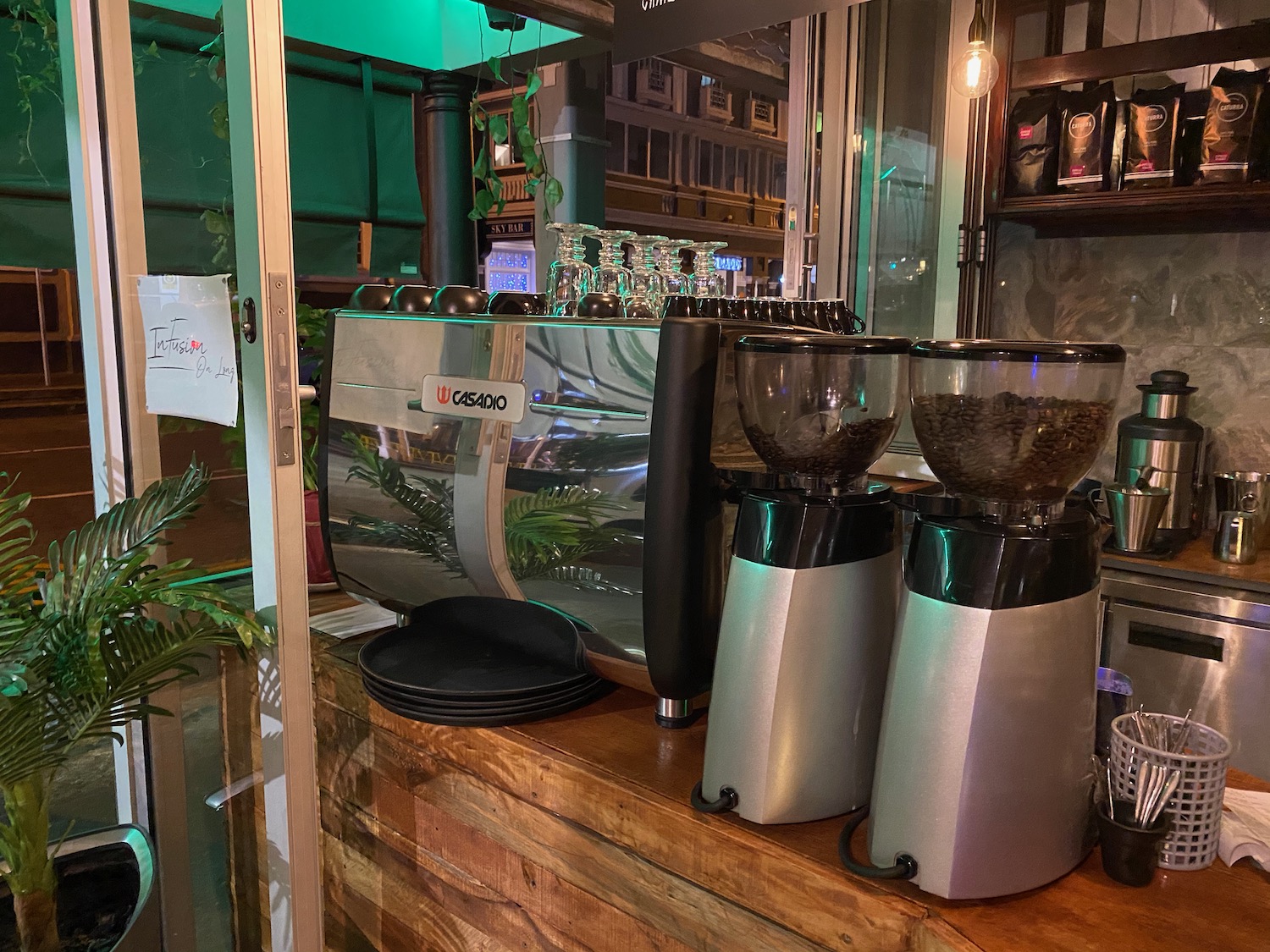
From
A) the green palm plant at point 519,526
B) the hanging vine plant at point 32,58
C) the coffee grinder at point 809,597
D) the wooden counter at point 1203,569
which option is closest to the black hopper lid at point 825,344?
the coffee grinder at point 809,597

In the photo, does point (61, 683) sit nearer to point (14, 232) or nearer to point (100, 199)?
point (100, 199)

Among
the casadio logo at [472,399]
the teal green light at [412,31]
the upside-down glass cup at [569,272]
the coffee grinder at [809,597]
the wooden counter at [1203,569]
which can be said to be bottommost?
the wooden counter at [1203,569]

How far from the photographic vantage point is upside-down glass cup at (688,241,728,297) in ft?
4.52

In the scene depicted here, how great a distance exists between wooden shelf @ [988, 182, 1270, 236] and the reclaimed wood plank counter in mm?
2225

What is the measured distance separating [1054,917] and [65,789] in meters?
→ 1.37

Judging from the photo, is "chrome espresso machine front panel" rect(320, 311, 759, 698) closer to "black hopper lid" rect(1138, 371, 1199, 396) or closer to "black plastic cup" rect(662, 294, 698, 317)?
"black plastic cup" rect(662, 294, 698, 317)

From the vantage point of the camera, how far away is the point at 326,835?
52.8 inches

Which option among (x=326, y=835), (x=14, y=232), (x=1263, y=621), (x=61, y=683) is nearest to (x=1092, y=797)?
(x=326, y=835)

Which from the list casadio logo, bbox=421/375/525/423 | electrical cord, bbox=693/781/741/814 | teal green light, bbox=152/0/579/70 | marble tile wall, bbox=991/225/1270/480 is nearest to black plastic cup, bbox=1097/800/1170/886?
electrical cord, bbox=693/781/741/814

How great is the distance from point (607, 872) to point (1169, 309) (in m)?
2.78

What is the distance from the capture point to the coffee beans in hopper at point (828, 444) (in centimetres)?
85

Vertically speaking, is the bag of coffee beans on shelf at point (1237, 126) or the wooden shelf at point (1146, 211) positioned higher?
the bag of coffee beans on shelf at point (1237, 126)

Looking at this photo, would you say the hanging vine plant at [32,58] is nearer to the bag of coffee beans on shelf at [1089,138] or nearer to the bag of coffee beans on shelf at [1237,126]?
the bag of coffee beans on shelf at [1089,138]

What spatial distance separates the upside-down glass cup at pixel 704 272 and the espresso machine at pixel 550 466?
29 centimetres
